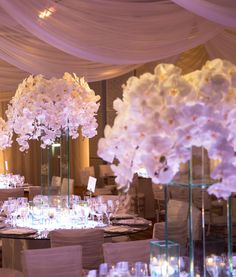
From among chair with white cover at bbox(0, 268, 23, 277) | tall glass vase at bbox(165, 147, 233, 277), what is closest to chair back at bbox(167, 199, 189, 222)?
chair with white cover at bbox(0, 268, 23, 277)

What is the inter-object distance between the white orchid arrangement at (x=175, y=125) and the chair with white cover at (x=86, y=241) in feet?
7.25

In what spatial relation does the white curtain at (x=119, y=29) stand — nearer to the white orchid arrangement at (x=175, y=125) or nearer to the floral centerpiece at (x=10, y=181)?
the white orchid arrangement at (x=175, y=125)

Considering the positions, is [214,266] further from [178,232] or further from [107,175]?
[107,175]

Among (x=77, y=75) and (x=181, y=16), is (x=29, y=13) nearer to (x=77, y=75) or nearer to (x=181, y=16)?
(x=181, y=16)

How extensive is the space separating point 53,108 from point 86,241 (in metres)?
1.40

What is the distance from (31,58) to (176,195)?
378 centimetres

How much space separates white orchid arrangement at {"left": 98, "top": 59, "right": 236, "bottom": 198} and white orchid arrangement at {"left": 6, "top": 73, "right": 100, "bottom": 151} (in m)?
3.04

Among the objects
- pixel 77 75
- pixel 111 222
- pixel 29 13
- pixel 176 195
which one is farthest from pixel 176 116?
pixel 176 195

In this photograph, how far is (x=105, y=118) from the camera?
41.3 ft

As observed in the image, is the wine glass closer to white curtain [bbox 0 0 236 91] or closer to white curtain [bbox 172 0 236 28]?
white curtain [bbox 172 0 236 28]

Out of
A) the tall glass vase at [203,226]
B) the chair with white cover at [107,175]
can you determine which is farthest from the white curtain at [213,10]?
the chair with white cover at [107,175]

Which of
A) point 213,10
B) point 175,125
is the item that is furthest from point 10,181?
point 175,125

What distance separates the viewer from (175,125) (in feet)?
7.22

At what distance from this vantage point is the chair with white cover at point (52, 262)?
369 cm
